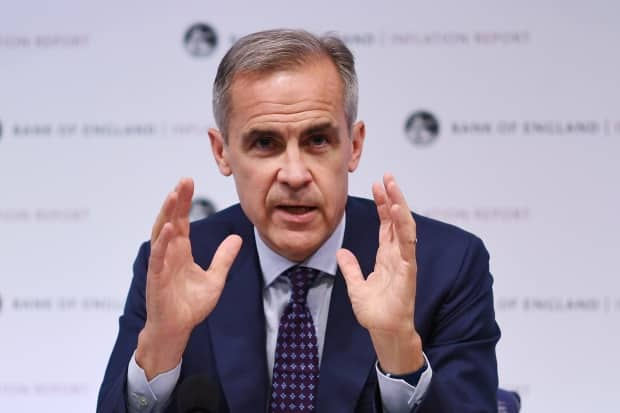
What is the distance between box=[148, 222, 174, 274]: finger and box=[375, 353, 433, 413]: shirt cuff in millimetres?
514

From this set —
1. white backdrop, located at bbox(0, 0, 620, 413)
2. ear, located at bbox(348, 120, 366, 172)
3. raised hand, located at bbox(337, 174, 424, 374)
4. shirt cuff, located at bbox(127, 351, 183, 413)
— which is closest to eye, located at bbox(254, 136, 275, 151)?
ear, located at bbox(348, 120, 366, 172)

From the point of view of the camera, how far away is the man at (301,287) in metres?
1.81

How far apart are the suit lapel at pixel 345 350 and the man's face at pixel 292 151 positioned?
14cm

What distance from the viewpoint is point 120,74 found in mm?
3633

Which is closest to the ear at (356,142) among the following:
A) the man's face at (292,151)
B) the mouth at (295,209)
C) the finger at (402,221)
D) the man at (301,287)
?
the man at (301,287)

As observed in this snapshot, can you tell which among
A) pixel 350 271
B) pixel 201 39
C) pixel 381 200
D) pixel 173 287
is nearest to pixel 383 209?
pixel 381 200

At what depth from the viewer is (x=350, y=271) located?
1.89 m

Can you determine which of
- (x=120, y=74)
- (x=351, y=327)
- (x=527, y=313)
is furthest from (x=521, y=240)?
(x=120, y=74)

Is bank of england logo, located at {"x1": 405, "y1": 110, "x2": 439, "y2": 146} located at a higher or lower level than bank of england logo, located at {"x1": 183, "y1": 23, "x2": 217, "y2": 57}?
lower

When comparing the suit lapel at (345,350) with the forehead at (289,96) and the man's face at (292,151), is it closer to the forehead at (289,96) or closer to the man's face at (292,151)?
the man's face at (292,151)

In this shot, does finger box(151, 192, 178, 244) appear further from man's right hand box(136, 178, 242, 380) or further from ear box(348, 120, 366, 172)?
ear box(348, 120, 366, 172)

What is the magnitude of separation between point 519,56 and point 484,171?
19.1 inches

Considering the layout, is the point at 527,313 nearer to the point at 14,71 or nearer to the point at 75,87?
the point at 75,87

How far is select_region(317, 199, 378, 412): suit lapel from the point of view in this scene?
196 centimetres
